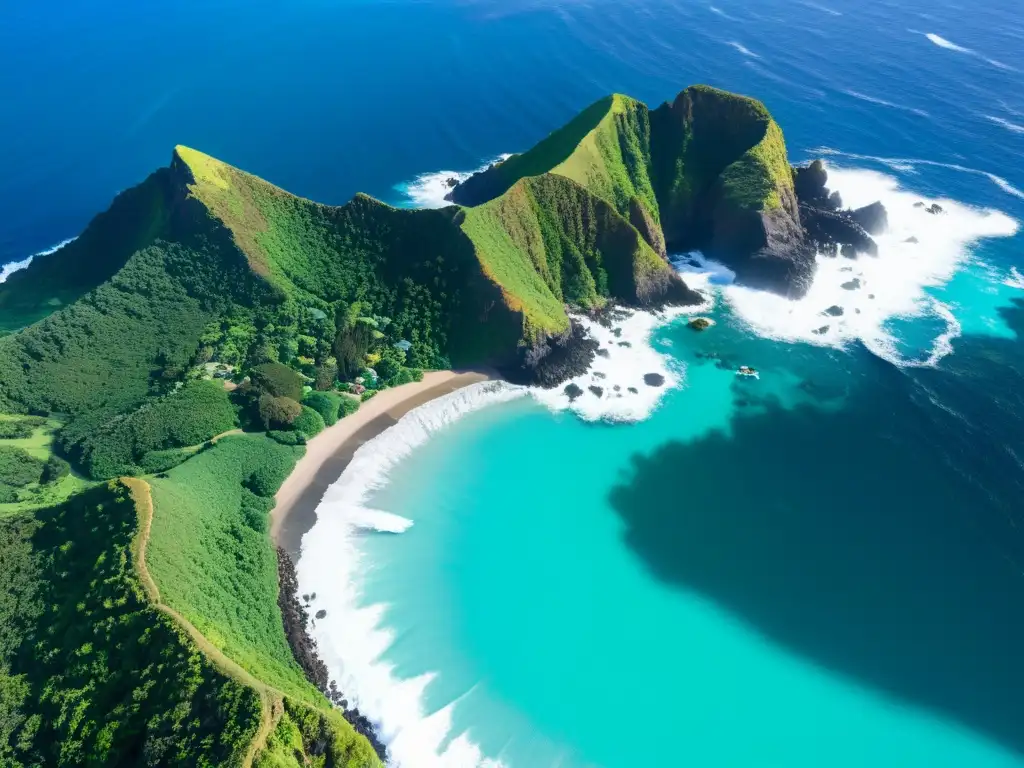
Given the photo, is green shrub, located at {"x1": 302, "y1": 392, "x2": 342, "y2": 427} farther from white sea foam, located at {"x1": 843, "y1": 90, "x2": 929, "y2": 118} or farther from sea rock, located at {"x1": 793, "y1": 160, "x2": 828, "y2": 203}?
white sea foam, located at {"x1": 843, "y1": 90, "x2": 929, "y2": 118}

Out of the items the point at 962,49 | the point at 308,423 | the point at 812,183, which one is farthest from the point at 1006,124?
the point at 308,423

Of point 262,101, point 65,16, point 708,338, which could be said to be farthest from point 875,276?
point 65,16

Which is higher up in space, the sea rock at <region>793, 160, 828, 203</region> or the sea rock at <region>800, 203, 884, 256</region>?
the sea rock at <region>793, 160, 828, 203</region>

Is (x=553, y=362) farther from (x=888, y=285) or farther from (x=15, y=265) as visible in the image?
(x=15, y=265)

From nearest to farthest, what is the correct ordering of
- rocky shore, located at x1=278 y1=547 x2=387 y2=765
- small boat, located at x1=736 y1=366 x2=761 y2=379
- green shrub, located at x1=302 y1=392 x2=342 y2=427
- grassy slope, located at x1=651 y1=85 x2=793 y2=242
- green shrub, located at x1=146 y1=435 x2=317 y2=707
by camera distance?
green shrub, located at x1=146 y1=435 x2=317 y2=707
rocky shore, located at x1=278 y1=547 x2=387 y2=765
green shrub, located at x1=302 y1=392 x2=342 y2=427
small boat, located at x1=736 y1=366 x2=761 y2=379
grassy slope, located at x1=651 y1=85 x2=793 y2=242

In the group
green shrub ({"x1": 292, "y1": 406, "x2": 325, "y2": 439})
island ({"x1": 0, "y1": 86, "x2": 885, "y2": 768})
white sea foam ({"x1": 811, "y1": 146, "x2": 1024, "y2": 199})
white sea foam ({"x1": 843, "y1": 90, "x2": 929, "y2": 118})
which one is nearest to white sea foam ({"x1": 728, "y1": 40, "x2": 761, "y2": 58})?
white sea foam ({"x1": 843, "y1": 90, "x2": 929, "y2": 118})

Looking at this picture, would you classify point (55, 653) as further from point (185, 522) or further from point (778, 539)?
point (778, 539)

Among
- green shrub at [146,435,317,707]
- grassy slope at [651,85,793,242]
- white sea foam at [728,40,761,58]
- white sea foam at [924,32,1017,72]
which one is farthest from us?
white sea foam at [728,40,761,58]
